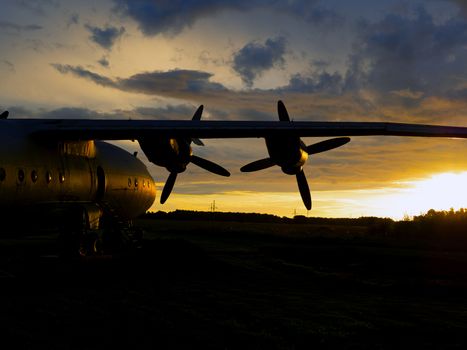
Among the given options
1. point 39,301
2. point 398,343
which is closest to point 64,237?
point 39,301

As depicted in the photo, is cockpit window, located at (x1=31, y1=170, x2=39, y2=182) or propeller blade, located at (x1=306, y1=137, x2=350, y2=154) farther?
propeller blade, located at (x1=306, y1=137, x2=350, y2=154)

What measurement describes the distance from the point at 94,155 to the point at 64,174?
2826 millimetres

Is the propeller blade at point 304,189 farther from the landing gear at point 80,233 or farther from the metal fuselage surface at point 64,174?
the landing gear at point 80,233

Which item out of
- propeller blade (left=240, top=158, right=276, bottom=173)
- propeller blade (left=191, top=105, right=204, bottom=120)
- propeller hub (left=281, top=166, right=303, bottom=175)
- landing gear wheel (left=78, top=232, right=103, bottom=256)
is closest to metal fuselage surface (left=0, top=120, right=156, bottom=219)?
landing gear wheel (left=78, top=232, right=103, bottom=256)

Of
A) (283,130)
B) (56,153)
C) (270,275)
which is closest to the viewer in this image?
(283,130)

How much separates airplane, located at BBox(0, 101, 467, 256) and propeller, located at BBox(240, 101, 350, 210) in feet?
0.12

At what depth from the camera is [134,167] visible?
23.7m

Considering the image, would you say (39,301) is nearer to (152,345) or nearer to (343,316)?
(152,345)

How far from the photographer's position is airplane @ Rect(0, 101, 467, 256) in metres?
15.7

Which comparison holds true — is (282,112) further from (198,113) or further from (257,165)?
(198,113)

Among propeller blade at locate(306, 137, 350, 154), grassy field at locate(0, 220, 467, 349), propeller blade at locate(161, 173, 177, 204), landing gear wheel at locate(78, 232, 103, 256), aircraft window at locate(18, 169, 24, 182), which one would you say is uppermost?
propeller blade at locate(306, 137, 350, 154)

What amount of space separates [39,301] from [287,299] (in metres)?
5.56

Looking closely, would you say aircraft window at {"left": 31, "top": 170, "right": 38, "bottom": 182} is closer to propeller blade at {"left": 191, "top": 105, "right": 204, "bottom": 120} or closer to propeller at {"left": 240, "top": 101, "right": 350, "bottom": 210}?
propeller at {"left": 240, "top": 101, "right": 350, "bottom": 210}

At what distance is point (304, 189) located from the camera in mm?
22359
